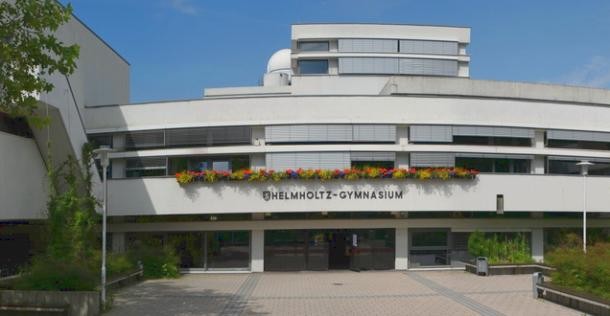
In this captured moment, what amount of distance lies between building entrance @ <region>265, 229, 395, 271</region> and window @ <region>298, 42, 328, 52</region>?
19.9 metres

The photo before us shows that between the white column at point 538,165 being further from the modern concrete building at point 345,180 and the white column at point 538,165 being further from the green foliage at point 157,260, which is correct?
the green foliage at point 157,260

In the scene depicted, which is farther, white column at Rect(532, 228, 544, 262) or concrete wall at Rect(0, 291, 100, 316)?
white column at Rect(532, 228, 544, 262)

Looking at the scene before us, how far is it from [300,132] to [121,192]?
776cm

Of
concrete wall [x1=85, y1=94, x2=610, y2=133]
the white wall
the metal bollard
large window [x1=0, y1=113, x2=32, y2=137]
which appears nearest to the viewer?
the metal bollard

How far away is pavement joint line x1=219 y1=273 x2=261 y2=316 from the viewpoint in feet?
53.2

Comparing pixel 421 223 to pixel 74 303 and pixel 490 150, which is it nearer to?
pixel 490 150

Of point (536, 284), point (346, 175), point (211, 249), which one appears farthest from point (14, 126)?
point (536, 284)

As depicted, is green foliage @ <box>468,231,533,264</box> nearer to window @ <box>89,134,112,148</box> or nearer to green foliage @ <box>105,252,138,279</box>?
green foliage @ <box>105,252,138,279</box>

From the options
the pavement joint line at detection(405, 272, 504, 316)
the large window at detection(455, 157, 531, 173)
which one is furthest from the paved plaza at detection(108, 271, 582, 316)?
the large window at detection(455, 157, 531, 173)

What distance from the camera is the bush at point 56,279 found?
15.6 metres

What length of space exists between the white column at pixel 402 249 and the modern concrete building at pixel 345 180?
0.05 metres

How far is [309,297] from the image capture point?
738 inches

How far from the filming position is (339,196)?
2475cm

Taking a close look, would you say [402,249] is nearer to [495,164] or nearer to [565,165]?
[495,164]
